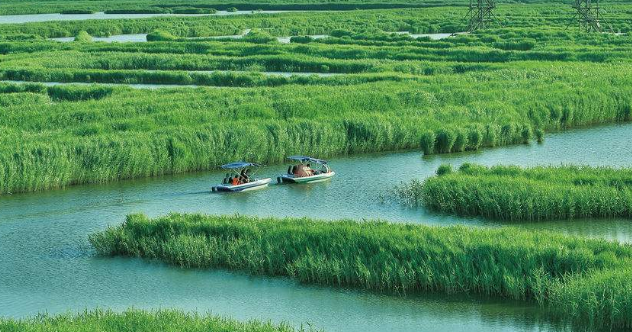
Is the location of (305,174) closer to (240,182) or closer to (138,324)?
(240,182)

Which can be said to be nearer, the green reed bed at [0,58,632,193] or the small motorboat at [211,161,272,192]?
the small motorboat at [211,161,272,192]

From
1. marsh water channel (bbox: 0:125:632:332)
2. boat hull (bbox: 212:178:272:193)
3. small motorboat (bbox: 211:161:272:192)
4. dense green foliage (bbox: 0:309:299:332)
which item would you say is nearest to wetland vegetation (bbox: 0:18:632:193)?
marsh water channel (bbox: 0:125:632:332)

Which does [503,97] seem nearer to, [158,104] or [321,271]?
[158,104]

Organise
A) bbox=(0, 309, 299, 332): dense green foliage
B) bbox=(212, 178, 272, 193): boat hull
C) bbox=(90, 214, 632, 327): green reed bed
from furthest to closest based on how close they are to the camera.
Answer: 1. bbox=(212, 178, 272, 193): boat hull
2. bbox=(90, 214, 632, 327): green reed bed
3. bbox=(0, 309, 299, 332): dense green foliage

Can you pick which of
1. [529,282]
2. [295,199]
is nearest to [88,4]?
[295,199]

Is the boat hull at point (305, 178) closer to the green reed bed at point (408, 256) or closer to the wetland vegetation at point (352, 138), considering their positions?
the wetland vegetation at point (352, 138)

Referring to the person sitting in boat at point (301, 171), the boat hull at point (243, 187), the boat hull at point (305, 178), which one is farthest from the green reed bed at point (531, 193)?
the boat hull at point (243, 187)

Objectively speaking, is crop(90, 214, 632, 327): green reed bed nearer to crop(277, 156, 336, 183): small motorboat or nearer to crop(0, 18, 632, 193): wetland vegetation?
crop(277, 156, 336, 183): small motorboat
